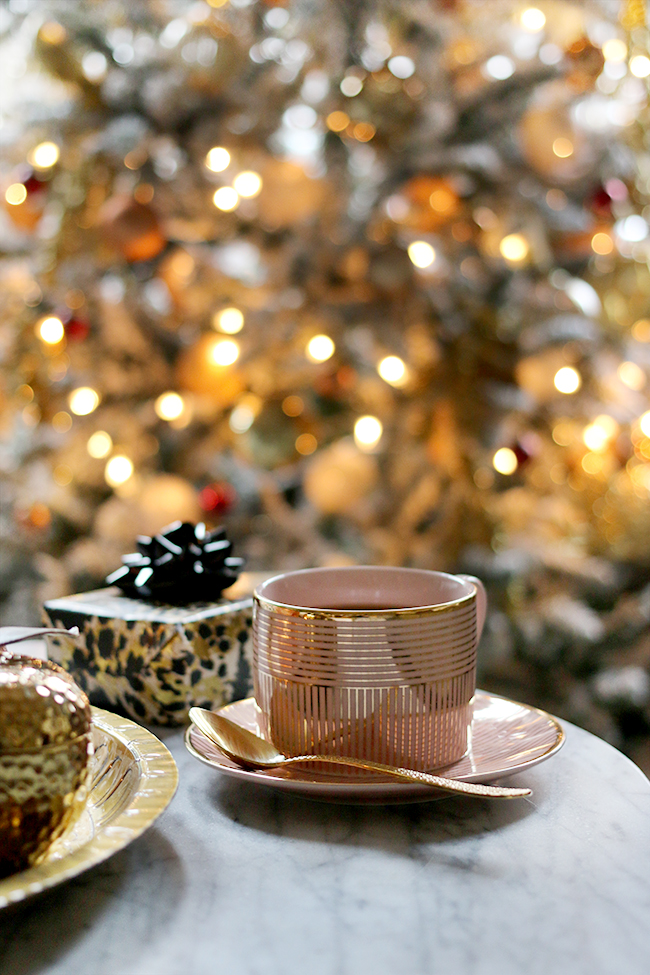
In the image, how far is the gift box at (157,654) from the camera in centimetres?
42

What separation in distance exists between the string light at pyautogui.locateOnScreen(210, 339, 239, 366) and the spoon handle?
0.94 meters

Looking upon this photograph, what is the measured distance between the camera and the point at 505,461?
1285 millimetres

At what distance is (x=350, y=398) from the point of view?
1.26 meters

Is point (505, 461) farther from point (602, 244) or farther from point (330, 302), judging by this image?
point (602, 244)

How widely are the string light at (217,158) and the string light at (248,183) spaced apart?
0.03m

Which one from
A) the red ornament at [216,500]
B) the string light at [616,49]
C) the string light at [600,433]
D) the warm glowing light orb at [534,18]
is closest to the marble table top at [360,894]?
the red ornament at [216,500]

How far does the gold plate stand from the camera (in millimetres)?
239

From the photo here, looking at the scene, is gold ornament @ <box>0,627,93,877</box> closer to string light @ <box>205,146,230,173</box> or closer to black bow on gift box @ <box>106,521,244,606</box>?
black bow on gift box @ <box>106,521,244,606</box>

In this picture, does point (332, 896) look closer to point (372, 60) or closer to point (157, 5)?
point (372, 60)

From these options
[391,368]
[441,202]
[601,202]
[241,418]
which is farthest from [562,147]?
[241,418]

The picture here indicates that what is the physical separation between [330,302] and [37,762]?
3.51 feet

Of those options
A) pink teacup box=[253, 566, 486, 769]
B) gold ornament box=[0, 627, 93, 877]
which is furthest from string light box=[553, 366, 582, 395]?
gold ornament box=[0, 627, 93, 877]

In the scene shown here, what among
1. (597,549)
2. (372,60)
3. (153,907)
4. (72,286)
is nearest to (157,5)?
(372,60)

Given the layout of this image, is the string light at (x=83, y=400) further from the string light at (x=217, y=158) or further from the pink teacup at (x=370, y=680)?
the pink teacup at (x=370, y=680)
